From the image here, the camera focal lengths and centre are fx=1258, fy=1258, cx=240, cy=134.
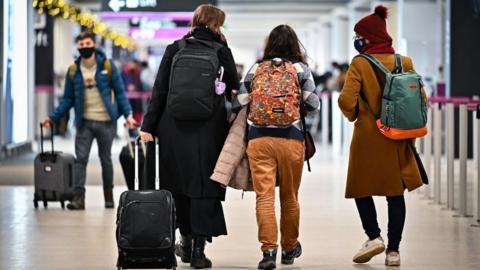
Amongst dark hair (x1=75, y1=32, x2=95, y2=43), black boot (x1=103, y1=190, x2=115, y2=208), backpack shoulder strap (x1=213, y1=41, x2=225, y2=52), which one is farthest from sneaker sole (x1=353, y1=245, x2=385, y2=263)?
dark hair (x1=75, y1=32, x2=95, y2=43)

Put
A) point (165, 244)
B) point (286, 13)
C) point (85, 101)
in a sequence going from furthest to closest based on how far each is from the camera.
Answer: point (286, 13) → point (85, 101) → point (165, 244)

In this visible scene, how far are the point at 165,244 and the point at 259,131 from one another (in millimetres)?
1000

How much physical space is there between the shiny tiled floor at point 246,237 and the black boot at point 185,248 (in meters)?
0.20

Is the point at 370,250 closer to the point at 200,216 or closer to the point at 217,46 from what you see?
the point at 200,216

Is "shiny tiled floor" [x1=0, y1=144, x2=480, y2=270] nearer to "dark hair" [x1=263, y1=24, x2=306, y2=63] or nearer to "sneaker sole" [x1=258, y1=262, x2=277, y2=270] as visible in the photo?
"sneaker sole" [x1=258, y1=262, x2=277, y2=270]

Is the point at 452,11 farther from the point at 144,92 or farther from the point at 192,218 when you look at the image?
the point at 192,218

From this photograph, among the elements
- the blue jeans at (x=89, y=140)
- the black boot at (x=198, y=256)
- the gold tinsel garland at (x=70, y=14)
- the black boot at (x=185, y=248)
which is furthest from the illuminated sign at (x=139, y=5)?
the black boot at (x=198, y=256)

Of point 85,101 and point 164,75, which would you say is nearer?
point 164,75

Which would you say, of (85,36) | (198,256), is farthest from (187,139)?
(85,36)

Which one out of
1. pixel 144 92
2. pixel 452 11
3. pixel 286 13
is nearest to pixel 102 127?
pixel 452 11

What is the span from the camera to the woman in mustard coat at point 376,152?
777 centimetres

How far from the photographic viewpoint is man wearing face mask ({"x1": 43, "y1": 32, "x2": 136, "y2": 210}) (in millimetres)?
11219

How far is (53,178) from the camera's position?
454 inches

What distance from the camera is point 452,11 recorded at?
71.9 ft
